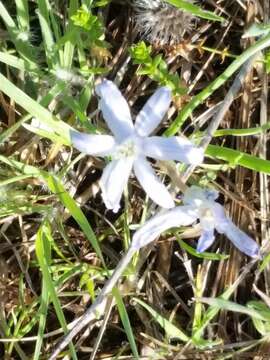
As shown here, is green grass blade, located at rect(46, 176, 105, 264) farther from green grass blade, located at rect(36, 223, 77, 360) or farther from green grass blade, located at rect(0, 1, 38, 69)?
green grass blade, located at rect(0, 1, 38, 69)

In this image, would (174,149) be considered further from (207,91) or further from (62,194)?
(62,194)

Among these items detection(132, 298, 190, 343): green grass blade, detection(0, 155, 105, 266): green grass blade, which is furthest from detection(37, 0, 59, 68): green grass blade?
detection(132, 298, 190, 343): green grass blade

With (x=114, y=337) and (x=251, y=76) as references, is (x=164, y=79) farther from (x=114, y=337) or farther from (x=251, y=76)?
(x=114, y=337)

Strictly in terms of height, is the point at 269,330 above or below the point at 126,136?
below

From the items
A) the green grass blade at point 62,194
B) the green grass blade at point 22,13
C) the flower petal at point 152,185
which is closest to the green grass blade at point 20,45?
the green grass blade at point 22,13

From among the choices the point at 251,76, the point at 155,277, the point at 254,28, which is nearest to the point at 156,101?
the point at 254,28

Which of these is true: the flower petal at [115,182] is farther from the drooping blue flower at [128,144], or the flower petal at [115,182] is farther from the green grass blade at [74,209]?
the green grass blade at [74,209]

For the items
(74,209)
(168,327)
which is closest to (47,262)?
(74,209)
